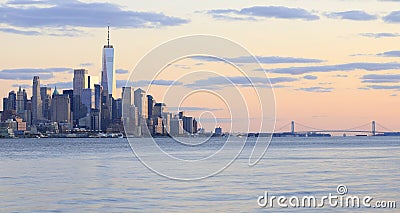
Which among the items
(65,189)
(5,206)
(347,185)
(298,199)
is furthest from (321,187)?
(5,206)

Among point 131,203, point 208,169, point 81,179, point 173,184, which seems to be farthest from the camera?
point 208,169

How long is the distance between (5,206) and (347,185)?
22.3 m

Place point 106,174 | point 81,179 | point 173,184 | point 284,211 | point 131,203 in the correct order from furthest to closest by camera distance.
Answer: point 106,174 < point 81,179 < point 173,184 < point 131,203 < point 284,211

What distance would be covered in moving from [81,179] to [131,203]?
1872cm

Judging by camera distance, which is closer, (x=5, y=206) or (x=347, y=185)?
(x=5, y=206)

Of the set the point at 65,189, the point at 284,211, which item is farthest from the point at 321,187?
the point at 65,189

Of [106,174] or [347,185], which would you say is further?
[106,174]

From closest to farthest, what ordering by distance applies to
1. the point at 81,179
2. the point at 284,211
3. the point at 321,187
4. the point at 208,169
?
the point at 284,211
the point at 321,187
the point at 81,179
the point at 208,169

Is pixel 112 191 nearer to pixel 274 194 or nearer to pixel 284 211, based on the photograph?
pixel 274 194

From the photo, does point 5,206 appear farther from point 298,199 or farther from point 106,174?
point 106,174

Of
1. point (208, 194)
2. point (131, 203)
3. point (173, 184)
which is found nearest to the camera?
point (131, 203)

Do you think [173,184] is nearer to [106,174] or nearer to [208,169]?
[106,174]

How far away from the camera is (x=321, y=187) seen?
2010 inches

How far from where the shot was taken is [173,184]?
2148 inches
